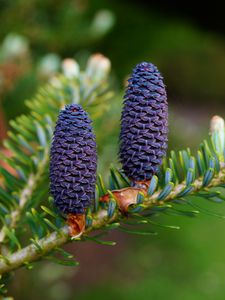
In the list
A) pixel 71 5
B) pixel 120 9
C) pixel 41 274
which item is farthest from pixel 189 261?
pixel 120 9

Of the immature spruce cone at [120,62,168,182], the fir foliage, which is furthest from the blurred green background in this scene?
the immature spruce cone at [120,62,168,182]

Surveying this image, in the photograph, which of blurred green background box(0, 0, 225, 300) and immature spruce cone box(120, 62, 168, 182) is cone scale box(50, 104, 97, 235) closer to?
immature spruce cone box(120, 62, 168, 182)

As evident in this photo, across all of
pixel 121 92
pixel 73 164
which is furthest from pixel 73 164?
pixel 121 92

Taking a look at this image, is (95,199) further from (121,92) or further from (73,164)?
(121,92)

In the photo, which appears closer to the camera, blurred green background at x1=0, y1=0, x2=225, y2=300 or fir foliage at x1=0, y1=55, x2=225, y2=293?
fir foliage at x1=0, y1=55, x2=225, y2=293

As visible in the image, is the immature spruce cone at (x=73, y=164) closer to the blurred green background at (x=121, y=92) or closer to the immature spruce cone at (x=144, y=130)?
the immature spruce cone at (x=144, y=130)

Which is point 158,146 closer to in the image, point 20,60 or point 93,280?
point 20,60

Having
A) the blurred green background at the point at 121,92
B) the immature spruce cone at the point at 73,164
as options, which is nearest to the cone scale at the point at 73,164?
the immature spruce cone at the point at 73,164
